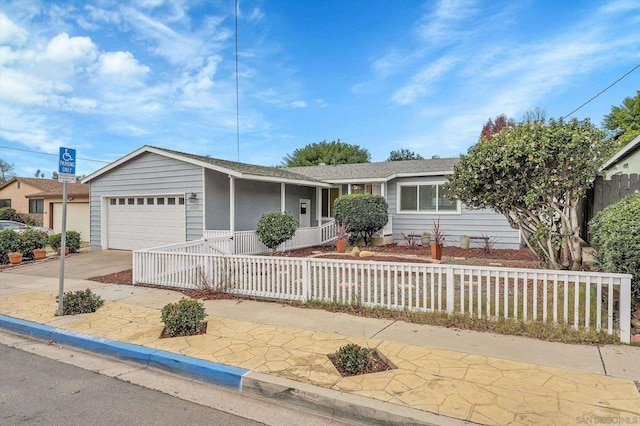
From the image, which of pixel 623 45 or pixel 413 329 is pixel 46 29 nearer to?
pixel 413 329

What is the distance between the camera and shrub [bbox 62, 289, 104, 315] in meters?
6.08

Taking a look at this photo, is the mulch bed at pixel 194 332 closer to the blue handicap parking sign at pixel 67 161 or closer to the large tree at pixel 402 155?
the blue handicap parking sign at pixel 67 161

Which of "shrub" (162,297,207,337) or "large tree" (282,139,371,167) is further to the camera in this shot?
"large tree" (282,139,371,167)

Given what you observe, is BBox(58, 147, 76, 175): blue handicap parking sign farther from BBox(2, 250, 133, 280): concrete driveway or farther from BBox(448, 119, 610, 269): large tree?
BBox(448, 119, 610, 269): large tree

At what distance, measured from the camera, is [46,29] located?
11953 mm

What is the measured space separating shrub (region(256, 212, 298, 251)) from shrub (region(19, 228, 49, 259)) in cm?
836

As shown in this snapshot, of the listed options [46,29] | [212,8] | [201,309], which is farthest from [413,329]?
[46,29]

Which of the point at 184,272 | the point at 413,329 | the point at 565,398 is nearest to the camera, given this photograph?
the point at 565,398

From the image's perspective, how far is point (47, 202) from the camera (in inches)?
901

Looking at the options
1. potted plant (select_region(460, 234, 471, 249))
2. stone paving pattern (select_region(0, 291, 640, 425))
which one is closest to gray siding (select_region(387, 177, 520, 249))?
potted plant (select_region(460, 234, 471, 249))

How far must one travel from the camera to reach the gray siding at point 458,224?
42.9 ft

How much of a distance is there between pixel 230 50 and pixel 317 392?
14498mm

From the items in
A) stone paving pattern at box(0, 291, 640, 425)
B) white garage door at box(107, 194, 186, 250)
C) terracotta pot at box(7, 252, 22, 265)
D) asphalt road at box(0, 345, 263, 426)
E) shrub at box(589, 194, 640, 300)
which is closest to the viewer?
stone paving pattern at box(0, 291, 640, 425)

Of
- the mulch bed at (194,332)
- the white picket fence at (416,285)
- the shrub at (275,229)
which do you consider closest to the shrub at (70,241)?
the white picket fence at (416,285)
